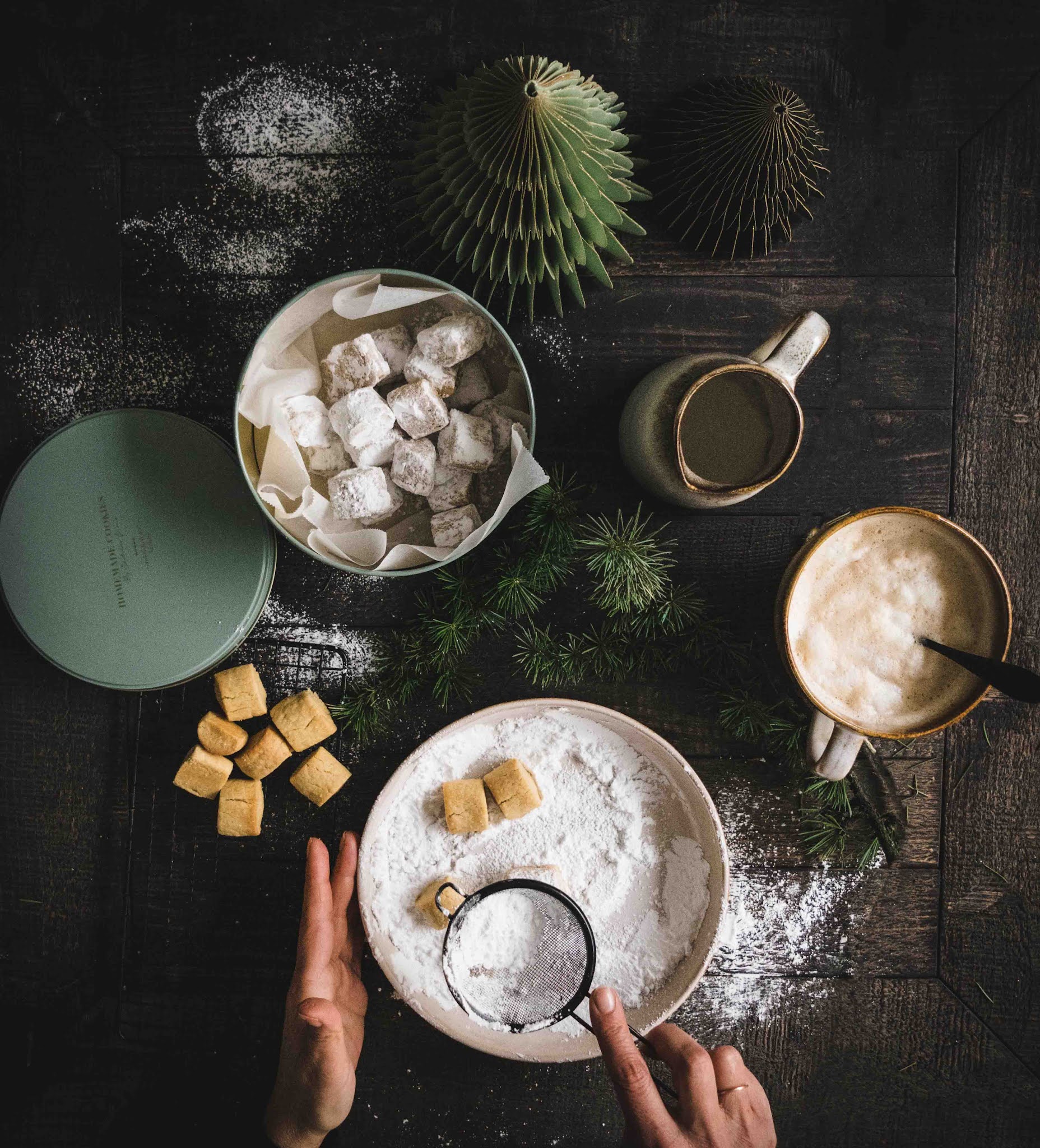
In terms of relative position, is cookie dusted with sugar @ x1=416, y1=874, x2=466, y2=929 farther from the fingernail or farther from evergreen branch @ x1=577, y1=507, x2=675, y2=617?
evergreen branch @ x1=577, y1=507, x2=675, y2=617

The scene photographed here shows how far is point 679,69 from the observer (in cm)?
100

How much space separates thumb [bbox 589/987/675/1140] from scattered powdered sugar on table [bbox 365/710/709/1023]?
18cm

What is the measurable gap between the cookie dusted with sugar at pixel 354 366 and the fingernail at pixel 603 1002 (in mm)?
719

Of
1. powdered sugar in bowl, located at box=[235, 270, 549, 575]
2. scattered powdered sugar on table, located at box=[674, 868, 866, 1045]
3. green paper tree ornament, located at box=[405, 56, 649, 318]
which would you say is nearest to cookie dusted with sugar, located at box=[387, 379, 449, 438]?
powdered sugar in bowl, located at box=[235, 270, 549, 575]

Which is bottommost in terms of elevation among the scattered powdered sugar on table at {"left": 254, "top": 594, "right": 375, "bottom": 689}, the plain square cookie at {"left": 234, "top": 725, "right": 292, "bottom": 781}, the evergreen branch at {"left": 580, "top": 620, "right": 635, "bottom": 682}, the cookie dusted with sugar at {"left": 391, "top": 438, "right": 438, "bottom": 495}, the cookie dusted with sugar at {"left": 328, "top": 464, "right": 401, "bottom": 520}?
the plain square cookie at {"left": 234, "top": 725, "right": 292, "bottom": 781}

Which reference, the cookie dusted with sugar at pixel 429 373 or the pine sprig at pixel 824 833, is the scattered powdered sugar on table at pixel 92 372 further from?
the pine sprig at pixel 824 833

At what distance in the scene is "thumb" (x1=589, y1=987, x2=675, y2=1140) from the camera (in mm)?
792

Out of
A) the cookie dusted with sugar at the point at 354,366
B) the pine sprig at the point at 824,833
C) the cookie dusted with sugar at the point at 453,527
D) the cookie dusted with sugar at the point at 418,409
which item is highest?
the cookie dusted with sugar at the point at 354,366

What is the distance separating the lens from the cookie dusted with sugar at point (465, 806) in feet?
3.13

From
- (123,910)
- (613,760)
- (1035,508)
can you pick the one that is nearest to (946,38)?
(1035,508)

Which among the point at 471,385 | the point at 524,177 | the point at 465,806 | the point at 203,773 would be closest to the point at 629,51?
the point at 524,177

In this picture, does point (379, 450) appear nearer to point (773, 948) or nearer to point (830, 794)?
point (830, 794)

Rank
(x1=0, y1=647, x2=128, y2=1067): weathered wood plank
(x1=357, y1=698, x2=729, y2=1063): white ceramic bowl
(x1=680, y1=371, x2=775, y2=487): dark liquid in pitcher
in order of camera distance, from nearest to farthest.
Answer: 1. (x1=680, y1=371, x2=775, y2=487): dark liquid in pitcher
2. (x1=357, y1=698, x2=729, y2=1063): white ceramic bowl
3. (x1=0, y1=647, x2=128, y2=1067): weathered wood plank

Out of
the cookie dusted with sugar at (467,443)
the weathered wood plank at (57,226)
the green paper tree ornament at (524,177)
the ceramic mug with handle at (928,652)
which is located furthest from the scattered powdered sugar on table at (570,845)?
the weathered wood plank at (57,226)
